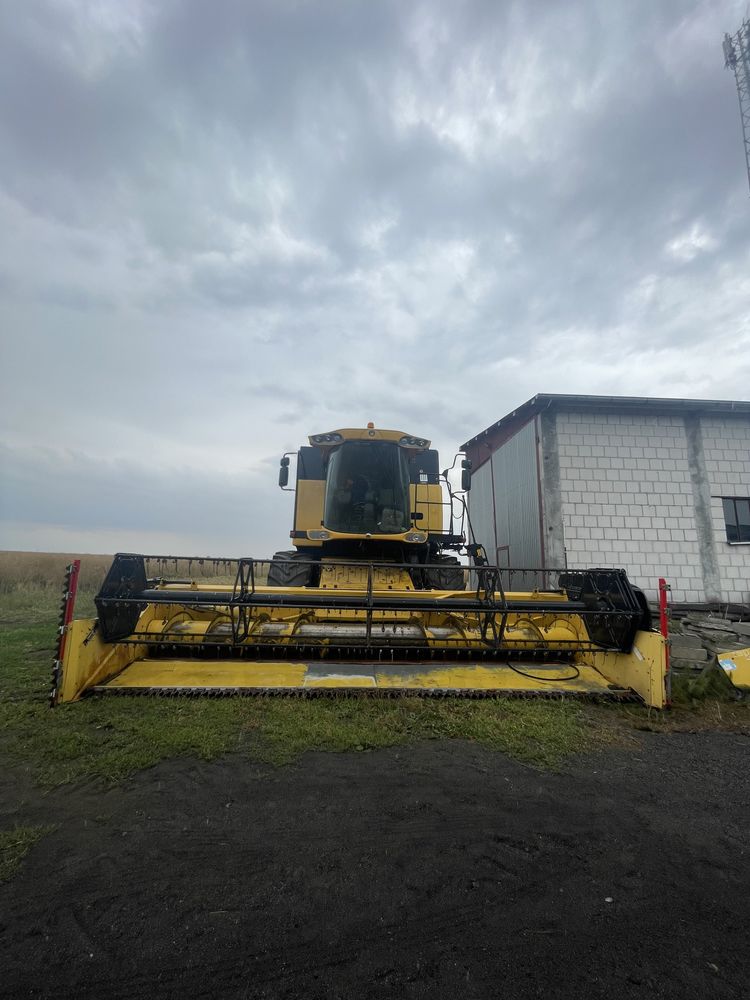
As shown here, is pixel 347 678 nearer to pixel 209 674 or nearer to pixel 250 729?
pixel 250 729

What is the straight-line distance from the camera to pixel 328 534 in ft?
19.8

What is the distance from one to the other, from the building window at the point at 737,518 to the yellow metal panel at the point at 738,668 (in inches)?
275

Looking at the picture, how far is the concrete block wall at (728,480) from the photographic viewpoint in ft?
33.9

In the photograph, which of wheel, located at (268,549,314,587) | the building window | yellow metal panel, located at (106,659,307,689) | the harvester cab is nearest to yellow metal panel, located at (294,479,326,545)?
the harvester cab

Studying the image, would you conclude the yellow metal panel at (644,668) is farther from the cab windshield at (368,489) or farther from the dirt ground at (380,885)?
the cab windshield at (368,489)

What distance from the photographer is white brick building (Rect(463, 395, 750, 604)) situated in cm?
1027

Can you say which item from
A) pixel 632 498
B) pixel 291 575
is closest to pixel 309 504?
pixel 291 575

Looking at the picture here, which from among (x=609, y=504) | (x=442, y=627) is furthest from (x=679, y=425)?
(x=442, y=627)

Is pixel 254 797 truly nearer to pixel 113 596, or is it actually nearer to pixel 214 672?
pixel 214 672

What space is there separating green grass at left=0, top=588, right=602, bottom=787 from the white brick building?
691 centimetres

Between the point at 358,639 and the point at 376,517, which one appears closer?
the point at 358,639

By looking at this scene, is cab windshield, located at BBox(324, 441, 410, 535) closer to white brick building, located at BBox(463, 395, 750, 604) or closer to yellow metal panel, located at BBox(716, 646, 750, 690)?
yellow metal panel, located at BBox(716, 646, 750, 690)

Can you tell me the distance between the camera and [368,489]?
21.6 ft

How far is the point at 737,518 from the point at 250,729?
11.9 m
